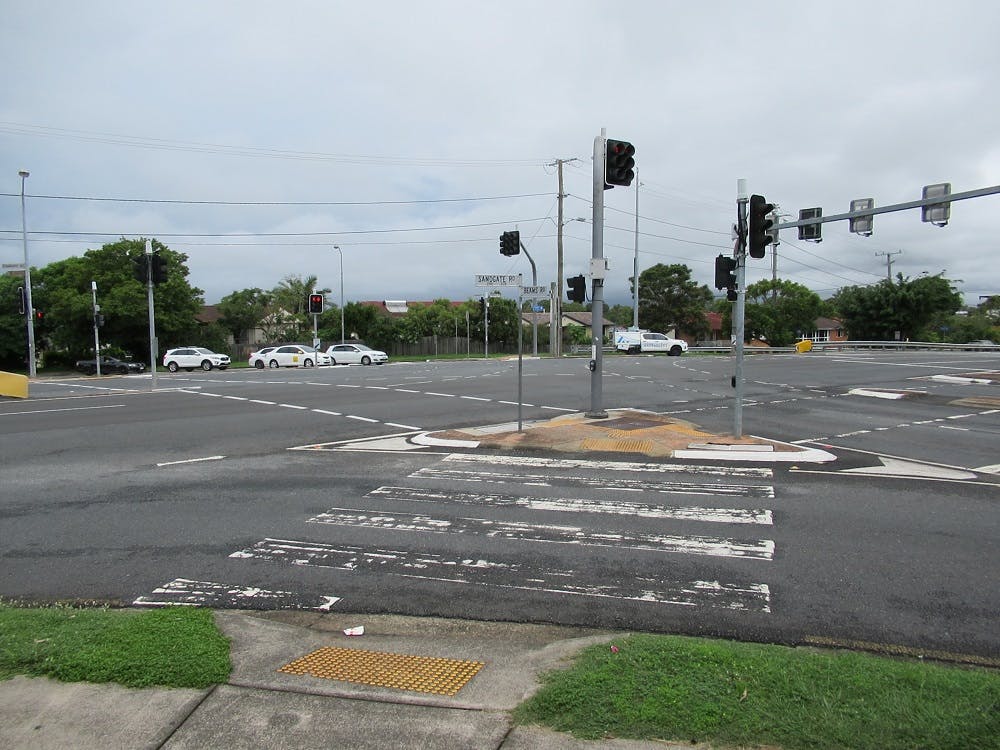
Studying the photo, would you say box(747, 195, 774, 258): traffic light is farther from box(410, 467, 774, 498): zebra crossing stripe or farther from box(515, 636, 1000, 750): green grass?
box(515, 636, 1000, 750): green grass

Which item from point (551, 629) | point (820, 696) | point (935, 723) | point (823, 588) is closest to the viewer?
point (935, 723)

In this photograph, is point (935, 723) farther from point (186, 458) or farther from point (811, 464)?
point (186, 458)

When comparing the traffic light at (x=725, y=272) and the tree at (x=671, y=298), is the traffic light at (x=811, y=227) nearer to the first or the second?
the traffic light at (x=725, y=272)

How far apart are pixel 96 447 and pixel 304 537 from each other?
7.48 meters

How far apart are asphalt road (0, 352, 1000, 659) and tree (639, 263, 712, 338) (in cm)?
6075

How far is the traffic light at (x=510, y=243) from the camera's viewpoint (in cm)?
1467

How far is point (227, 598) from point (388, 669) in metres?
1.84

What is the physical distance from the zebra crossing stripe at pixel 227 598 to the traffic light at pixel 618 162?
36.1 ft

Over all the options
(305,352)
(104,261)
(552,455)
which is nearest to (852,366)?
(552,455)

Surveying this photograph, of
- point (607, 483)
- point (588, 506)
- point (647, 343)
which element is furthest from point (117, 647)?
point (647, 343)

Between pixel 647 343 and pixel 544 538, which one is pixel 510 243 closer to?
pixel 544 538

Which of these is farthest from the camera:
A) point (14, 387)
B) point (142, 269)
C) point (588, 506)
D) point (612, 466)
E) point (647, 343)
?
point (647, 343)

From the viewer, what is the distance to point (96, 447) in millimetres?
12070

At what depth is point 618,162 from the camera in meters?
14.0
